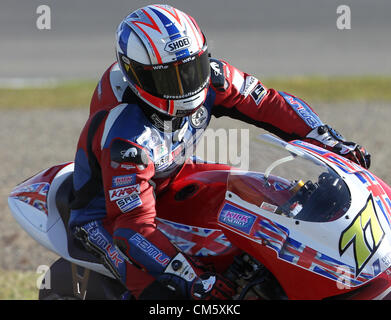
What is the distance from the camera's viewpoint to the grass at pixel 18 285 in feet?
16.2

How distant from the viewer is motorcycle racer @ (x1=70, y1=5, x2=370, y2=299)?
9.91 feet

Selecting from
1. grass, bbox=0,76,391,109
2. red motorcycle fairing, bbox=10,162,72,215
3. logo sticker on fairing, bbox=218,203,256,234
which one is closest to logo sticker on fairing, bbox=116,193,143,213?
logo sticker on fairing, bbox=218,203,256,234

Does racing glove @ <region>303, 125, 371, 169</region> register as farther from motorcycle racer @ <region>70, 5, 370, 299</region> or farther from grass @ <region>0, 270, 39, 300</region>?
grass @ <region>0, 270, 39, 300</region>

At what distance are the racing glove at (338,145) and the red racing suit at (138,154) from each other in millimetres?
108

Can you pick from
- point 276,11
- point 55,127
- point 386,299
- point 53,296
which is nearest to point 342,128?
point 55,127

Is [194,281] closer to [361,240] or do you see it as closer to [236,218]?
[236,218]

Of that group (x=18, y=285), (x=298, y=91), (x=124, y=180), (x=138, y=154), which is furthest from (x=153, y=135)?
(x=298, y=91)

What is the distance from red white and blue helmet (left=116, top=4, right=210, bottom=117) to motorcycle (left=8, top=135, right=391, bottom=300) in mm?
463

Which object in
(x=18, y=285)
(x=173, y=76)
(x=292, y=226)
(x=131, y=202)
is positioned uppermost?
(x=173, y=76)

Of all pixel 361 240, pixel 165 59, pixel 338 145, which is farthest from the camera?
pixel 338 145

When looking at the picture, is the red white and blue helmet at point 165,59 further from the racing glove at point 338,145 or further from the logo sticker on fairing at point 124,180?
the racing glove at point 338,145

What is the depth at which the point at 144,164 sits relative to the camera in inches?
124

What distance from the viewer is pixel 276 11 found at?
21062 mm

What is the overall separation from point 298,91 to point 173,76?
10.2 meters
